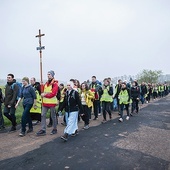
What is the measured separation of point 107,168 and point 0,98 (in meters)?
5.63

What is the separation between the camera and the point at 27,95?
274 inches

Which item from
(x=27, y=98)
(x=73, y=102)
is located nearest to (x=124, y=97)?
(x=73, y=102)

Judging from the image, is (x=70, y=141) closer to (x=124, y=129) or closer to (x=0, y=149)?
(x=0, y=149)

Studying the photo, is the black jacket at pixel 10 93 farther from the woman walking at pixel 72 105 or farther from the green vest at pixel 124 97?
the green vest at pixel 124 97

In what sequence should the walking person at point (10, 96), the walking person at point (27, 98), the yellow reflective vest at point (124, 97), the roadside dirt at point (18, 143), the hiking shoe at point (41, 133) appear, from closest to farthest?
the roadside dirt at point (18, 143) < the hiking shoe at point (41, 133) < the walking person at point (27, 98) < the walking person at point (10, 96) < the yellow reflective vest at point (124, 97)

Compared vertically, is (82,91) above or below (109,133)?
above

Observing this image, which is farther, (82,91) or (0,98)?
(82,91)

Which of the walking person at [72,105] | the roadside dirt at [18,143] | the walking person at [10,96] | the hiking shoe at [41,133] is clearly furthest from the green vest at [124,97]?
the walking person at [10,96]

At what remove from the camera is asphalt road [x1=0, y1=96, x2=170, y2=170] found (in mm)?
4145

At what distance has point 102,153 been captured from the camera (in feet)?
15.9

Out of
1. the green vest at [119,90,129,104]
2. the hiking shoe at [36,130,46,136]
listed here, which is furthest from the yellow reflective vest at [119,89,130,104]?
the hiking shoe at [36,130,46,136]

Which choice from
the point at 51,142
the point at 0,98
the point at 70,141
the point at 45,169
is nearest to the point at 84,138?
the point at 70,141

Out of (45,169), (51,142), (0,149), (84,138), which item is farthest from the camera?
(84,138)

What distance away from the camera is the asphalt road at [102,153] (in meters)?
4.14
